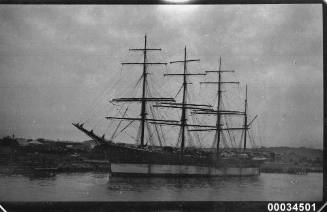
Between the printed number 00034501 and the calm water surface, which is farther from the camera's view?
the calm water surface

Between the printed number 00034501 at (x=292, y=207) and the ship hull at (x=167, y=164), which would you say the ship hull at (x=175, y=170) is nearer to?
the ship hull at (x=167, y=164)

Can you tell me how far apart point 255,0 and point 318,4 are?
921mm

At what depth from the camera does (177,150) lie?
26.9 feet

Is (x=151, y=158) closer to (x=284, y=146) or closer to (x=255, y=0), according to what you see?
(x=284, y=146)

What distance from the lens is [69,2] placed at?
552 centimetres

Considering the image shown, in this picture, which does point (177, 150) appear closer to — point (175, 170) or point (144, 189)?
point (175, 170)

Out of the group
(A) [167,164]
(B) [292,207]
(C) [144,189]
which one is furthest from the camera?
(A) [167,164]

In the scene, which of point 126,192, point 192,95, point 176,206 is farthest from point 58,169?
point 192,95

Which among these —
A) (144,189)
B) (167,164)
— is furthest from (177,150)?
(144,189)

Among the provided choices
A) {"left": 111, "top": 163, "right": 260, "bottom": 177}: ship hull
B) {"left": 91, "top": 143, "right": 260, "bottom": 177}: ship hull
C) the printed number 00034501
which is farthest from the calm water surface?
{"left": 91, "top": 143, "right": 260, "bottom": 177}: ship hull

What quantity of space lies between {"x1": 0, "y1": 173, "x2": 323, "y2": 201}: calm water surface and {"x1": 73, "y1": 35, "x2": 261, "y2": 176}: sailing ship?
0.69 meters

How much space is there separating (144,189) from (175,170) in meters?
2.00

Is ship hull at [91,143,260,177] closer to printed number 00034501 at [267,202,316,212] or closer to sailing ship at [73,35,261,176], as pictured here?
sailing ship at [73,35,261,176]

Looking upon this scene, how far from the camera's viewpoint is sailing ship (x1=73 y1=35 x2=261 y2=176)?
6.45 m
